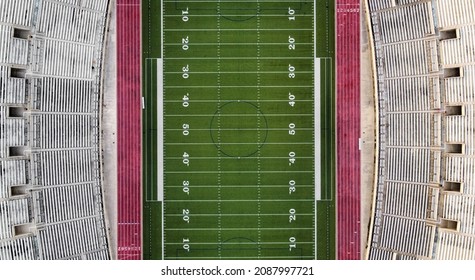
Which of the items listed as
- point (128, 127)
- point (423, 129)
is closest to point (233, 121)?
point (128, 127)

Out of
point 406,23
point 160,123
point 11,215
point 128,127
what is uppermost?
point 406,23

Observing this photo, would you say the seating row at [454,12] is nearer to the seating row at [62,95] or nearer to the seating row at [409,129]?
the seating row at [409,129]

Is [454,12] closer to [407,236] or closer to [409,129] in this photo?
[409,129]

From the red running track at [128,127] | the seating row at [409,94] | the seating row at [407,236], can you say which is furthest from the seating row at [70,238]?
the seating row at [409,94]

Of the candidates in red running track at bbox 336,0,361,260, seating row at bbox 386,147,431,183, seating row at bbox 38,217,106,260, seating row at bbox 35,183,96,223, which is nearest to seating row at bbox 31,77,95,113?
seating row at bbox 35,183,96,223

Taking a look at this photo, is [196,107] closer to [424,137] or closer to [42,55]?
[42,55]

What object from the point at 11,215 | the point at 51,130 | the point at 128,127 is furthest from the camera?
the point at 128,127

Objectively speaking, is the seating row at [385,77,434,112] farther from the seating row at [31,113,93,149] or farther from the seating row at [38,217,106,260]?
the seating row at [38,217,106,260]
